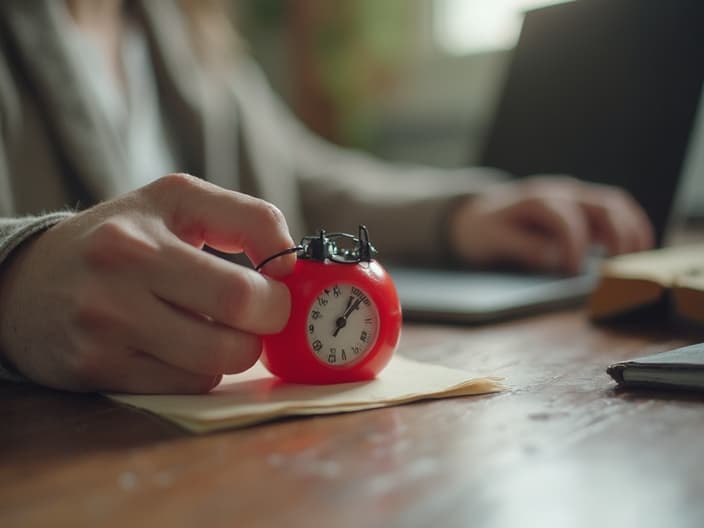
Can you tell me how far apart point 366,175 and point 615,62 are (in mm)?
574

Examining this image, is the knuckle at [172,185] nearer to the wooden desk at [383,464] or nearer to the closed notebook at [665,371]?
the wooden desk at [383,464]

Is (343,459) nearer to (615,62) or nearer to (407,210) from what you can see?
(407,210)

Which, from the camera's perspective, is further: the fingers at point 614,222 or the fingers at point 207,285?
the fingers at point 614,222

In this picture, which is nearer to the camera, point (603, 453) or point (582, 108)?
point (603, 453)

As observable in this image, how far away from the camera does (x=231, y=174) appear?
1.46 m

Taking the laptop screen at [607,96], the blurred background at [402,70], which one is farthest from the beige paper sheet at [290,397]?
the blurred background at [402,70]

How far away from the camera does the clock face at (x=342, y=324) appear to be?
0.48 metres

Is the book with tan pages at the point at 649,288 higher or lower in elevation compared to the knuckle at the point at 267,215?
lower

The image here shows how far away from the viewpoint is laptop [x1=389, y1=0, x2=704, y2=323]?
1099 millimetres

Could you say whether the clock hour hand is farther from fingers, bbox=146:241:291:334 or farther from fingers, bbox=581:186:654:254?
fingers, bbox=581:186:654:254

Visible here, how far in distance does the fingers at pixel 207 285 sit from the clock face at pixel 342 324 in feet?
0.16

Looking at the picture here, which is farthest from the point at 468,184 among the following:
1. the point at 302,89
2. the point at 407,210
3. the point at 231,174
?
the point at 302,89

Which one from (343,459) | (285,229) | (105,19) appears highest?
(105,19)

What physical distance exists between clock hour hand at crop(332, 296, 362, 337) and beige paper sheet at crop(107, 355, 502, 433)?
39mm
